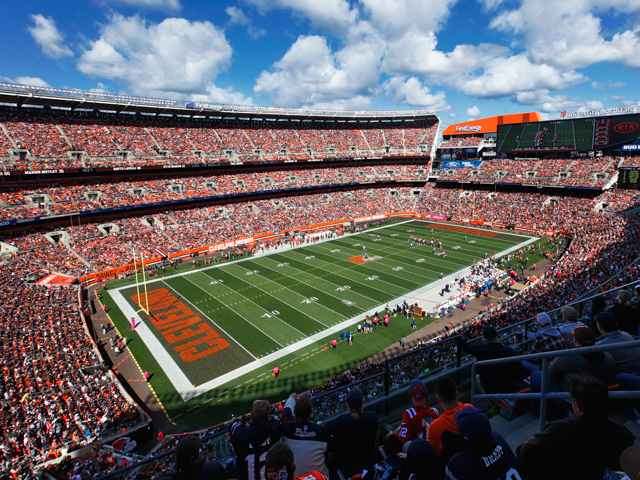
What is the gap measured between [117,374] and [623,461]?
2066cm

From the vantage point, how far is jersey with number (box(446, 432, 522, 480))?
2.50 m

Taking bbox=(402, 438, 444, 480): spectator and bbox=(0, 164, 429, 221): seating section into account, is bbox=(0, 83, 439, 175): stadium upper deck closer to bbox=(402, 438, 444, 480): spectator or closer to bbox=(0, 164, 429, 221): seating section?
bbox=(0, 164, 429, 221): seating section

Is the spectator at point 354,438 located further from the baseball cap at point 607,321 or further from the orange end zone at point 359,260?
the orange end zone at point 359,260

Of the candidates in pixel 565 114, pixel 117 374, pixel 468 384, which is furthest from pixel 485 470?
pixel 565 114

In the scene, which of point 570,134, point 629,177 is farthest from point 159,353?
point 570,134

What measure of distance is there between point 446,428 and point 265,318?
21.7 metres

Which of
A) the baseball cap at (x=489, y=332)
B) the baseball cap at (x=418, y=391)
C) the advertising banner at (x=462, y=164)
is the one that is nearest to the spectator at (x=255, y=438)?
the baseball cap at (x=418, y=391)

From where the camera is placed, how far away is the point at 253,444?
3.71 m

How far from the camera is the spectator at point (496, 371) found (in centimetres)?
482

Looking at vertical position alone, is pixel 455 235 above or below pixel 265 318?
above

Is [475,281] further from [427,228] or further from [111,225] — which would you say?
[111,225]

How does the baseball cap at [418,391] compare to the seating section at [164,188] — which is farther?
the seating section at [164,188]

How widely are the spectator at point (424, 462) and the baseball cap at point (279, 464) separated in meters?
0.99

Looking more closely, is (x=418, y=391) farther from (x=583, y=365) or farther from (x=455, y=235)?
(x=455, y=235)
